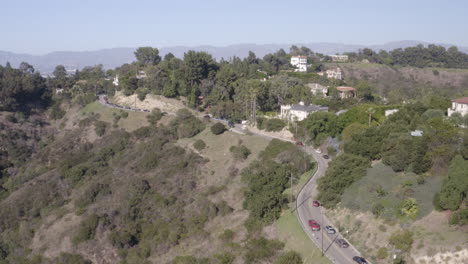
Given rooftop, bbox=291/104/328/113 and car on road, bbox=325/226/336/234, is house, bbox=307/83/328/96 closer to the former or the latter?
rooftop, bbox=291/104/328/113

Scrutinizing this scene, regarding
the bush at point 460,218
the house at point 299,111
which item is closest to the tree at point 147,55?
the house at point 299,111

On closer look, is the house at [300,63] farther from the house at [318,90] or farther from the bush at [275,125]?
the bush at [275,125]

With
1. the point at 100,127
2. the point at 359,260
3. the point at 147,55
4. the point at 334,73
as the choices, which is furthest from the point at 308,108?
the point at 147,55

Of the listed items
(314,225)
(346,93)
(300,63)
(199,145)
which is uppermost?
(300,63)

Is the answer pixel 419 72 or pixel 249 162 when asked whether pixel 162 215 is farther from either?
pixel 419 72

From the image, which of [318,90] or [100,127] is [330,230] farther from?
[100,127]

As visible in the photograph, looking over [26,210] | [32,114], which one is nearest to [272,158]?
[26,210]

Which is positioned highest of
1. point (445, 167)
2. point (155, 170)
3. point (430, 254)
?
point (445, 167)
